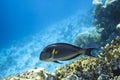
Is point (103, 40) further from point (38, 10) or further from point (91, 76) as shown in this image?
point (38, 10)

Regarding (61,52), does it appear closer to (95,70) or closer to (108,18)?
(95,70)

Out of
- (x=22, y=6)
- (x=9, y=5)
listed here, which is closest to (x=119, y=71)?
(x=9, y=5)

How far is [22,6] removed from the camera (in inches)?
6718

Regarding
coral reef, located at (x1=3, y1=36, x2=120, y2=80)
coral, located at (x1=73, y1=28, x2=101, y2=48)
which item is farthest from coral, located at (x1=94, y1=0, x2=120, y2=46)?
coral reef, located at (x1=3, y1=36, x2=120, y2=80)

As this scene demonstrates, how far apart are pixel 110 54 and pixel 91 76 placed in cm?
54

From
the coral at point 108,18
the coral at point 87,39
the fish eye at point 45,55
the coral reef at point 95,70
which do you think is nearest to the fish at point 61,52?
the fish eye at point 45,55

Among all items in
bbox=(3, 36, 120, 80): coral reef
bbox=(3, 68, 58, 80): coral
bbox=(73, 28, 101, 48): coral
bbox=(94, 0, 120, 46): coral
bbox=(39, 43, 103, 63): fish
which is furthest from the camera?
bbox=(73, 28, 101, 48): coral

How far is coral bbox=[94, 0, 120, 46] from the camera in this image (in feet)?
33.8

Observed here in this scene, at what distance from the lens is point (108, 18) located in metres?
10.9

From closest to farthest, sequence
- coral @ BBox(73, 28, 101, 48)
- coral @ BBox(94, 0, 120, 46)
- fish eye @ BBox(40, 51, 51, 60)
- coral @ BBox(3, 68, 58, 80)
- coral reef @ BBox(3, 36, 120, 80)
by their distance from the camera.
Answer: fish eye @ BBox(40, 51, 51, 60), coral reef @ BBox(3, 36, 120, 80), coral @ BBox(3, 68, 58, 80), coral @ BBox(94, 0, 120, 46), coral @ BBox(73, 28, 101, 48)

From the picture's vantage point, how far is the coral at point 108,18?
1031cm

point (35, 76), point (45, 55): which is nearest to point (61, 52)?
point (45, 55)

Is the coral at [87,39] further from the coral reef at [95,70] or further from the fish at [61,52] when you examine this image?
the fish at [61,52]

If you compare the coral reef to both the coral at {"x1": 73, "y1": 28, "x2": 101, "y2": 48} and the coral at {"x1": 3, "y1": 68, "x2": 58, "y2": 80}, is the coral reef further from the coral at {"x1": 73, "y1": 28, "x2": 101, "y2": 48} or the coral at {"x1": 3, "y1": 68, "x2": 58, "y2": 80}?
the coral at {"x1": 73, "y1": 28, "x2": 101, "y2": 48}
